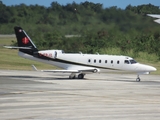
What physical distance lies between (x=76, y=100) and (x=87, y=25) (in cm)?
2395

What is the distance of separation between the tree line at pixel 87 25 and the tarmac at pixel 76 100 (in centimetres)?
657

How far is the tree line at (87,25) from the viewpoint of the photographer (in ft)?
160

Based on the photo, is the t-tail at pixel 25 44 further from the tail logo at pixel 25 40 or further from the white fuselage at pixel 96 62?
the white fuselage at pixel 96 62

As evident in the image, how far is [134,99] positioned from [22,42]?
854 inches

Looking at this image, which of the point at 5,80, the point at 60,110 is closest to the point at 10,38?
the point at 5,80

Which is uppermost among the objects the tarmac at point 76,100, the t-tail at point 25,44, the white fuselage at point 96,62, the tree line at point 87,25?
the tree line at point 87,25

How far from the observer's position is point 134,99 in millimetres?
33062

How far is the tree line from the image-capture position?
48856 millimetres

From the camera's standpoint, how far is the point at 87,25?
55.1m

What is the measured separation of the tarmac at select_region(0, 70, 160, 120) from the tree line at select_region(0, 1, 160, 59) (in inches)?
259

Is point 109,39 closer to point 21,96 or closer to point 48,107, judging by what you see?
point 21,96

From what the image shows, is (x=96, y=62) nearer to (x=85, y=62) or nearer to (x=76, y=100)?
(x=85, y=62)

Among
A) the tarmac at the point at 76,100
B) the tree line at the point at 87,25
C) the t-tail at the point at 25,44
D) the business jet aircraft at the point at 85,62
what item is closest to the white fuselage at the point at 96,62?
the business jet aircraft at the point at 85,62

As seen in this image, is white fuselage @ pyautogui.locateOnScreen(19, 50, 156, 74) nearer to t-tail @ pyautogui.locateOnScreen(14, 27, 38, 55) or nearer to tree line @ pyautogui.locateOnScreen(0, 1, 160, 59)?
t-tail @ pyautogui.locateOnScreen(14, 27, 38, 55)
